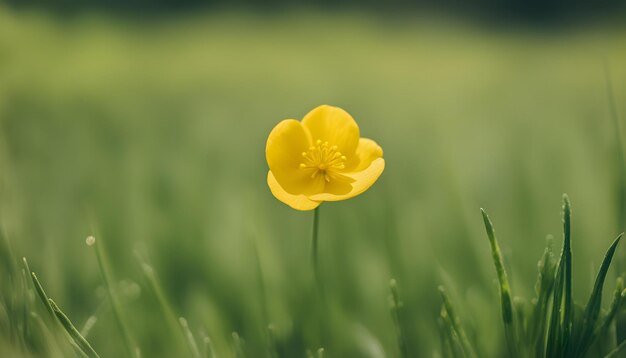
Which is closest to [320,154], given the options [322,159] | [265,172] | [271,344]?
[322,159]

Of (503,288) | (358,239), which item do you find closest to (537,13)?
(358,239)

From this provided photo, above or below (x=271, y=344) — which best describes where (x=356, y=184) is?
above

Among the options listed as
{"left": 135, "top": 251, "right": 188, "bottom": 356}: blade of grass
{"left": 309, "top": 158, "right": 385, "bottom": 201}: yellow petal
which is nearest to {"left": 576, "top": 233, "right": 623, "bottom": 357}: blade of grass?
{"left": 309, "top": 158, "right": 385, "bottom": 201}: yellow petal

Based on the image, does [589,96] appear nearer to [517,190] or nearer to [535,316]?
[517,190]

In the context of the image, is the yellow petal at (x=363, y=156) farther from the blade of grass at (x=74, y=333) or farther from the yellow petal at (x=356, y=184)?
the blade of grass at (x=74, y=333)

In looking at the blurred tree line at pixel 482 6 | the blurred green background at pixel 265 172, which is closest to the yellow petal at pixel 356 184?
the blurred green background at pixel 265 172

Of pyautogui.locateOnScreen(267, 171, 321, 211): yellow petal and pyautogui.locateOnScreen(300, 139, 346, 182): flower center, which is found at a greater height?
pyautogui.locateOnScreen(300, 139, 346, 182): flower center

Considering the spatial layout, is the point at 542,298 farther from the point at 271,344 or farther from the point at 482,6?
the point at 482,6

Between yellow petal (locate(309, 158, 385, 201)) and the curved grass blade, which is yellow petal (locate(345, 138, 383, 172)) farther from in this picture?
the curved grass blade

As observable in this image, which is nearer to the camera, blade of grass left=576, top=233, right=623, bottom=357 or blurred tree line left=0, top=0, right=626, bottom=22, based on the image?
blade of grass left=576, top=233, right=623, bottom=357

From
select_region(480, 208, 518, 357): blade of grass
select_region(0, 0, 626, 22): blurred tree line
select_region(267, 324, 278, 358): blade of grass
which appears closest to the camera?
select_region(480, 208, 518, 357): blade of grass
